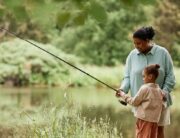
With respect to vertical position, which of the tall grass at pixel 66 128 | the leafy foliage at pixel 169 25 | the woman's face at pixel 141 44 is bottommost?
the tall grass at pixel 66 128

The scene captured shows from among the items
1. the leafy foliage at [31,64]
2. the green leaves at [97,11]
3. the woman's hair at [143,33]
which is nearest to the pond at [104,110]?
the woman's hair at [143,33]

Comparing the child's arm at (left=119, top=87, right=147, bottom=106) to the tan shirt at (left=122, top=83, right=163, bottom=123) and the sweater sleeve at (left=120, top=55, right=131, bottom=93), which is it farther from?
the sweater sleeve at (left=120, top=55, right=131, bottom=93)

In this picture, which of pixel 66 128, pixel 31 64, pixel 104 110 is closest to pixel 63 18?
pixel 66 128

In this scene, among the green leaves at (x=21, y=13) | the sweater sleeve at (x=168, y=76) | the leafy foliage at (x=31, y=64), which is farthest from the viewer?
the leafy foliage at (x=31, y=64)

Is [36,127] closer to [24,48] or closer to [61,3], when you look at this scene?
[61,3]

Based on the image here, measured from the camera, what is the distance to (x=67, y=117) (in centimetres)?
588

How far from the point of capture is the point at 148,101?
4.27m

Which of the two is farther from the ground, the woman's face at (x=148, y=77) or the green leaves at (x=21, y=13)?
the woman's face at (x=148, y=77)

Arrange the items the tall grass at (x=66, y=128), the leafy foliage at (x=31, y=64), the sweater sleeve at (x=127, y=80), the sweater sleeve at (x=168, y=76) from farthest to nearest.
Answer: the leafy foliage at (x=31, y=64) → the tall grass at (x=66, y=128) → the sweater sleeve at (x=127, y=80) → the sweater sleeve at (x=168, y=76)

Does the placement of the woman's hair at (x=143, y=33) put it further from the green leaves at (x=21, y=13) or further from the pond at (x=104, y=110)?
the green leaves at (x=21, y=13)

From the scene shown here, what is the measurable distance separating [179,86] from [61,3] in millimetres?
19232

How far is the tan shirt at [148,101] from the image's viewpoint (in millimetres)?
4227

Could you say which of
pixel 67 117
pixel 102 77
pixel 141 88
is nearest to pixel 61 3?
pixel 141 88

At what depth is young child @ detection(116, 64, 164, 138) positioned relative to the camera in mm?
4219
